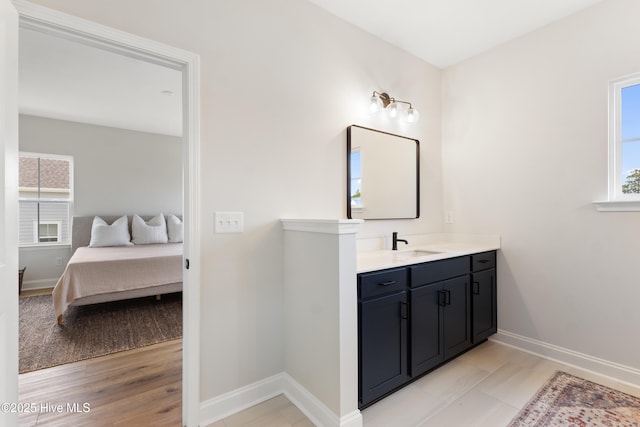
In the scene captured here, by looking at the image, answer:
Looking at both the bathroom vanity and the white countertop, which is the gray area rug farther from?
the white countertop

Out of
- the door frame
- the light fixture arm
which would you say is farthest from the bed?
the light fixture arm

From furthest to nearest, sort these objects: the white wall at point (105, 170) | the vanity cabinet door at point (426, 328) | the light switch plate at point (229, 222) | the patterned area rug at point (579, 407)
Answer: the white wall at point (105, 170) → the vanity cabinet door at point (426, 328) → the light switch plate at point (229, 222) → the patterned area rug at point (579, 407)

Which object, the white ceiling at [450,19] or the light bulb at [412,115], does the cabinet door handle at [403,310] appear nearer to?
the light bulb at [412,115]

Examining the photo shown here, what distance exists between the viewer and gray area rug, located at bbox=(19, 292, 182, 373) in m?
2.50

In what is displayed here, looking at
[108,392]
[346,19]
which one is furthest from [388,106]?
[108,392]

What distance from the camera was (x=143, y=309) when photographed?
12.0 ft

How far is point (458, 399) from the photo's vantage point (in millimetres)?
1861

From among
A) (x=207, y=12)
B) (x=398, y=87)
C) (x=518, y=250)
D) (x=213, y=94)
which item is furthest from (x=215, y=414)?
(x=398, y=87)

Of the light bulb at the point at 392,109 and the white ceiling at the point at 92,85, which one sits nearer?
the light bulb at the point at 392,109

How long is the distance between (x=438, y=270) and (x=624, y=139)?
5.28ft

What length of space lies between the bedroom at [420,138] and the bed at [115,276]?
7.94 feet

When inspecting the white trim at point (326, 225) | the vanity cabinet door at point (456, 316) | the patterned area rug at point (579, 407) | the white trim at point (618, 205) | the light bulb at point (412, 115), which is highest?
the light bulb at point (412, 115)

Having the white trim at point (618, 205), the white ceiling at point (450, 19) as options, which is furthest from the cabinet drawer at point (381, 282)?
the white ceiling at point (450, 19)

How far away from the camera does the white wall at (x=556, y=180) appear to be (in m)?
2.08
